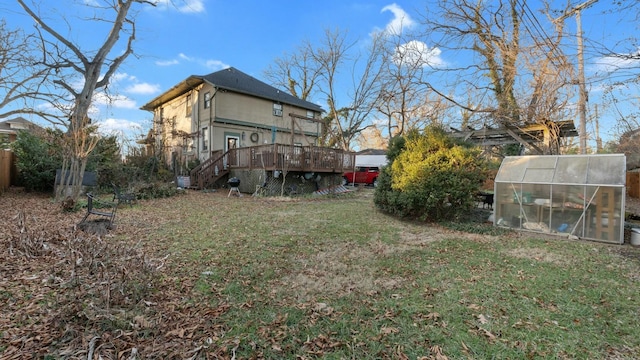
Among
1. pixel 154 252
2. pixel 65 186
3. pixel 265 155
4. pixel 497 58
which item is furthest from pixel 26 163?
pixel 497 58

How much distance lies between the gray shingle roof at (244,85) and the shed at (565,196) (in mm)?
14465

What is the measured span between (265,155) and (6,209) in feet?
26.5

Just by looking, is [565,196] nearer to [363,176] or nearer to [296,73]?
[363,176]

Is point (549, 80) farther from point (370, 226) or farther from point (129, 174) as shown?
point (129, 174)

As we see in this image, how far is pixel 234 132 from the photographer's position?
17.2 metres

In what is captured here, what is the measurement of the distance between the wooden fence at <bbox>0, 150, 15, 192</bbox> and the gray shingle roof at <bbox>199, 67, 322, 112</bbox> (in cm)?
883

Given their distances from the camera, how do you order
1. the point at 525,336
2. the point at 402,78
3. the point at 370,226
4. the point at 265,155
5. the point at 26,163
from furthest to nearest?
the point at 402,78, the point at 265,155, the point at 26,163, the point at 370,226, the point at 525,336

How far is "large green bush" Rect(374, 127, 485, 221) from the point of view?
718 centimetres

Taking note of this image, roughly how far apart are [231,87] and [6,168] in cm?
1006

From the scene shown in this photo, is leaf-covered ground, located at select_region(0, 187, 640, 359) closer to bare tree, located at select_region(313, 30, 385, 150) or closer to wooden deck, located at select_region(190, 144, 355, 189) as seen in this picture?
wooden deck, located at select_region(190, 144, 355, 189)

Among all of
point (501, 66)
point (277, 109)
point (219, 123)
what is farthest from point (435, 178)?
point (277, 109)

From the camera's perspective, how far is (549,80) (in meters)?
8.90

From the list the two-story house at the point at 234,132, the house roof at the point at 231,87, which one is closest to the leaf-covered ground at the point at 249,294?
the two-story house at the point at 234,132

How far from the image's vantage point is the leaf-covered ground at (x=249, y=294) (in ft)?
8.01
